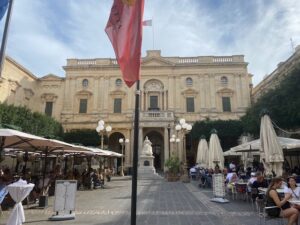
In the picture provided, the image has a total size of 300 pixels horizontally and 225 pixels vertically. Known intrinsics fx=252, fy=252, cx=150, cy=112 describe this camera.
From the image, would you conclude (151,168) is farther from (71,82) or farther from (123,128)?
(71,82)

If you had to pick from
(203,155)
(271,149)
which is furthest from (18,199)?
(203,155)

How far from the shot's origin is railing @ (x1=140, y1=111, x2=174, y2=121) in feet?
97.5

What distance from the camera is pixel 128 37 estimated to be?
402cm

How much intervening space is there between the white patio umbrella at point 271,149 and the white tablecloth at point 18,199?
8.15 m

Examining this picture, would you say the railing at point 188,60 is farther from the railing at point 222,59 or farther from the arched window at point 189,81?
the arched window at point 189,81

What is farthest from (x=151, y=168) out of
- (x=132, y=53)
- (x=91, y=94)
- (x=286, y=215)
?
(x=132, y=53)

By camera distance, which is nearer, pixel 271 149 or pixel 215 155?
pixel 271 149

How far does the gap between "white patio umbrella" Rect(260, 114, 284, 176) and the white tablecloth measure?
8.15m

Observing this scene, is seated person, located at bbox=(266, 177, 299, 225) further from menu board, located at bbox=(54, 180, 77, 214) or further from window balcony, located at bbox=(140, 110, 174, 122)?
window balcony, located at bbox=(140, 110, 174, 122)

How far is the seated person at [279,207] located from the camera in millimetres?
5062

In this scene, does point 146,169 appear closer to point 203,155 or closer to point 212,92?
point 203,155

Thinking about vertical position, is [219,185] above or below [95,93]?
below

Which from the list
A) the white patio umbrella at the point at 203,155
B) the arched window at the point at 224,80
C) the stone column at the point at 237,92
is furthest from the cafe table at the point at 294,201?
the arched window at the point at 224,80

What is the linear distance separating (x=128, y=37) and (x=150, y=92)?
30.4 meters
